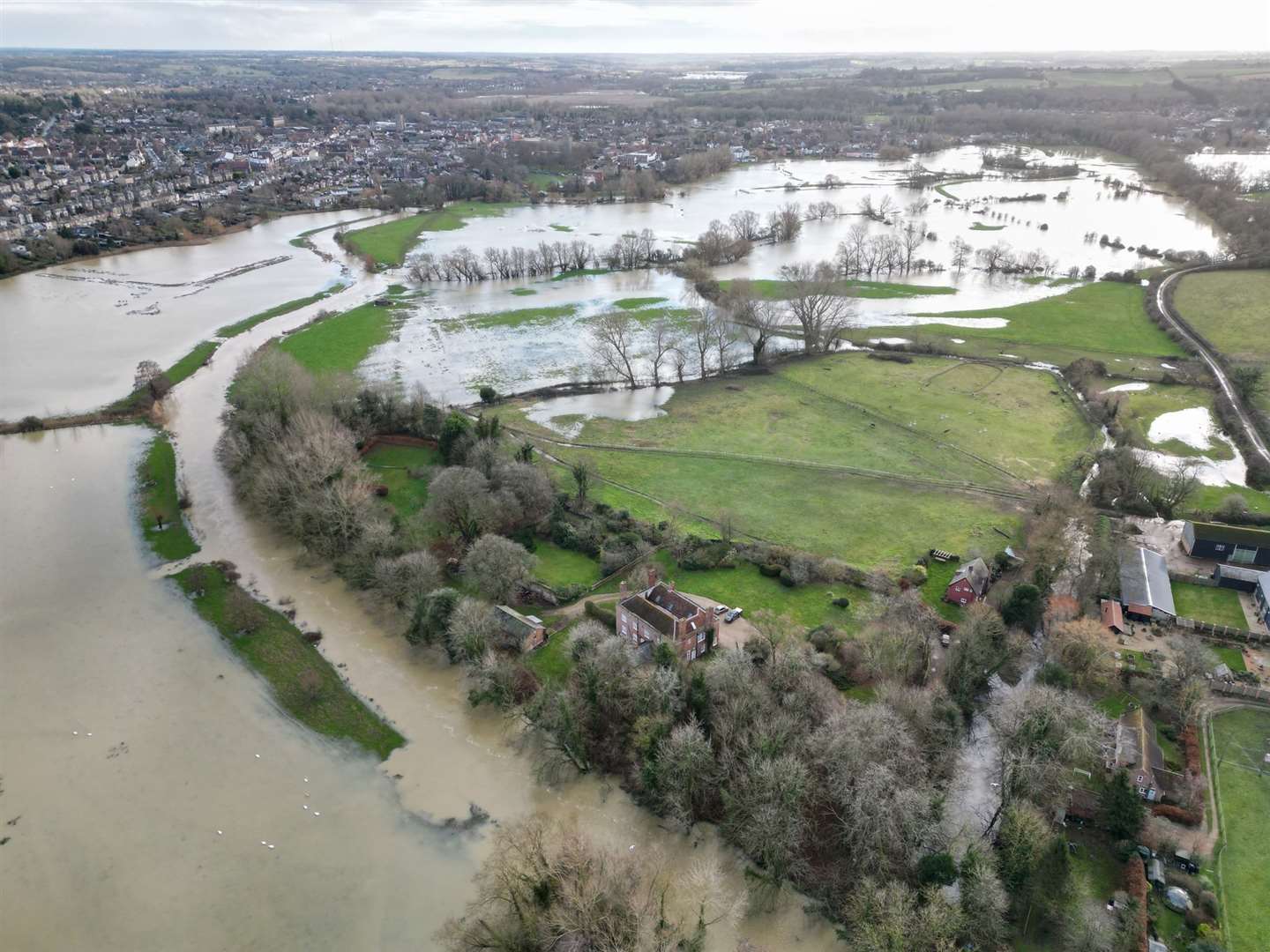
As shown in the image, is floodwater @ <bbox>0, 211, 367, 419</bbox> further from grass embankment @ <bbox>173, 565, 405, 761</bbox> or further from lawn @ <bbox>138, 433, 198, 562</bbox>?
grass embankment @ <bbox>173, 565, 405, 761</bbox>

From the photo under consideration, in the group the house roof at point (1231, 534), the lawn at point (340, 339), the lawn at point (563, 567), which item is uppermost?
the lawn at point (340, 339)

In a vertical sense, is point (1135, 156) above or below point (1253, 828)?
above

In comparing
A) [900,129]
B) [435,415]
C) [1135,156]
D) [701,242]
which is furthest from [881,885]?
[900,129]

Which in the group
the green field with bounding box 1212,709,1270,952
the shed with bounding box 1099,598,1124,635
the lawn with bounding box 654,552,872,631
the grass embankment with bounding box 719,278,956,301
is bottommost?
the green field with bounding box 1212,709,1270,952

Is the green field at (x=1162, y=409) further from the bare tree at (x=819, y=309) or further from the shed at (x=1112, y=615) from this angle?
the bare tree at (x=819, y=309)

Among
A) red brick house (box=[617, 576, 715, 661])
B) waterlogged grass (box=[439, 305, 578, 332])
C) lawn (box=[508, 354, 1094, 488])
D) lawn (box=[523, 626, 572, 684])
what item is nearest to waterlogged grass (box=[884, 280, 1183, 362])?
lawn (box=[508, 354, 1094, 488])

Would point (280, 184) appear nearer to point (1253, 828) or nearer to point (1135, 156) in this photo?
point (1253, 828)

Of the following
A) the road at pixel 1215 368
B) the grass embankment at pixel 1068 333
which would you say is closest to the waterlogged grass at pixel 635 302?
the grass embankment at pixel 1068 333
